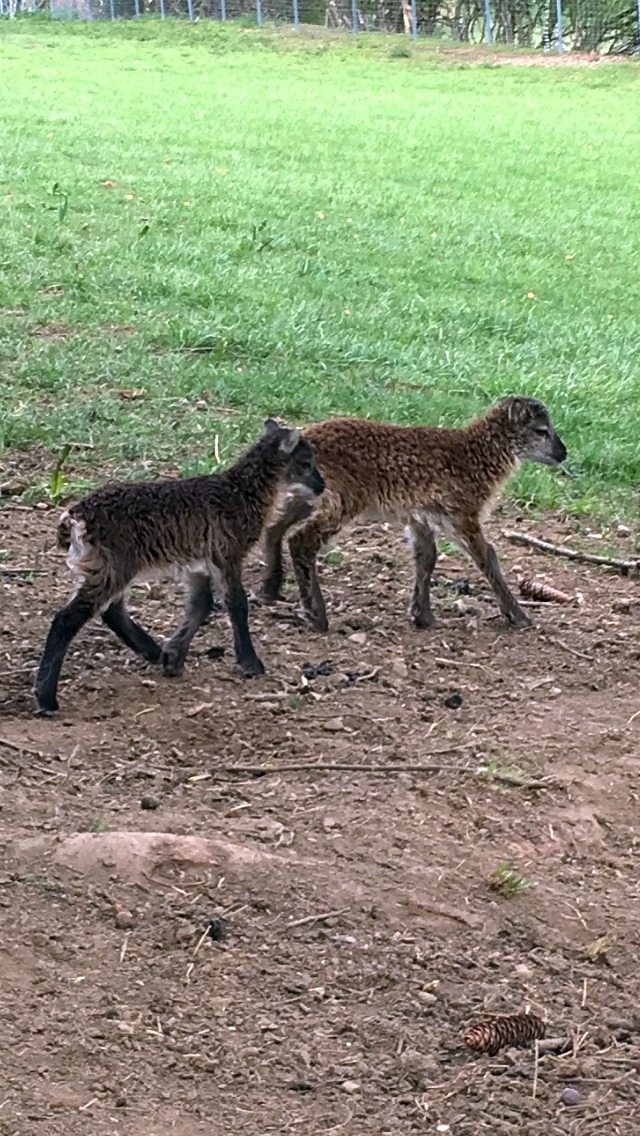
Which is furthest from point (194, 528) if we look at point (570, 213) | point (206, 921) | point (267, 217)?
point (570, 213)

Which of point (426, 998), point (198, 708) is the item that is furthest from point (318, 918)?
point (198, 708)

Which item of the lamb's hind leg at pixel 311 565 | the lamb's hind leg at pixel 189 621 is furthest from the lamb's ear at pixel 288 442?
the lamb's hind leg at pixel 189 621

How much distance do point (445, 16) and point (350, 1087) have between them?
49619 mm

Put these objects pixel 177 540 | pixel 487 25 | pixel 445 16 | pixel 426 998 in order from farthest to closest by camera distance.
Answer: pixel 445 16 → pixel 487 25 → pixel 177 540 → pixel 426 998

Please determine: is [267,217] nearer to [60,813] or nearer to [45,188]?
[45,188]

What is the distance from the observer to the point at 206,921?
4.07 metres

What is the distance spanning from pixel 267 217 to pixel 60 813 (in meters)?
12.0

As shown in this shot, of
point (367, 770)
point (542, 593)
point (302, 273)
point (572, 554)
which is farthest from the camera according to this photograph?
point (302, 273)

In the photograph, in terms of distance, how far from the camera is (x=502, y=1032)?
3.71 m

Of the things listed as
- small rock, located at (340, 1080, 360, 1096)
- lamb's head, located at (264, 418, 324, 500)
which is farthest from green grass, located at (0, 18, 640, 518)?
small rock, located at (340, 1080, 360, 1096)

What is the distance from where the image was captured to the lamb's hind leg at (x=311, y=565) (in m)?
6.41

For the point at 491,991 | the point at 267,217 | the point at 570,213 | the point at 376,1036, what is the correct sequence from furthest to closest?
the point at 570,213, the point at 267,217, the point at 491,991, the point at 376,1036

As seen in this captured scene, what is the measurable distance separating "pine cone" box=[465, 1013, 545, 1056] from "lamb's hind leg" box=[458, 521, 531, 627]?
2.98 metres

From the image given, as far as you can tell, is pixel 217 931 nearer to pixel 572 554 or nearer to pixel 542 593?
pixel 542 593
